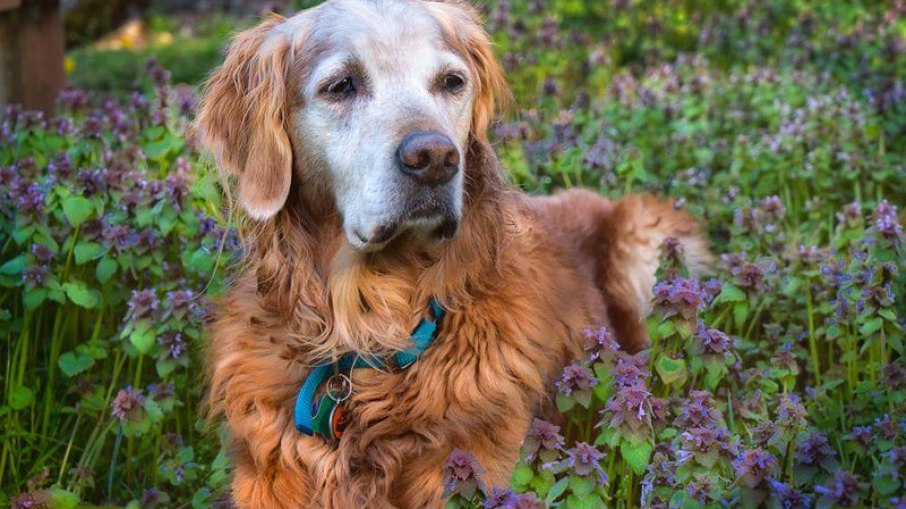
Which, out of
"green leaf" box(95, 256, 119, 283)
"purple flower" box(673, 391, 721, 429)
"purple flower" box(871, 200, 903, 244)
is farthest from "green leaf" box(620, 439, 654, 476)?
"green leaf" box(95, 256, 119, 283)

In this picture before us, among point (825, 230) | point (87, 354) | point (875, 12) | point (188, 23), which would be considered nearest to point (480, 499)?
point (87, 354)

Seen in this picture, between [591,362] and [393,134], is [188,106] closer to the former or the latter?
[393,134]

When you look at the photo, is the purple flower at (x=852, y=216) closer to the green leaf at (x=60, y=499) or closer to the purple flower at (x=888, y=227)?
the purple flower at (x=888, y=227)

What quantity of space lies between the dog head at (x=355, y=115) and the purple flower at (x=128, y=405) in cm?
66

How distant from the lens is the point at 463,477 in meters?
2.47

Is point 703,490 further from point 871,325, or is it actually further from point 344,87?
point 344,87

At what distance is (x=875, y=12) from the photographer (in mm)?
7188

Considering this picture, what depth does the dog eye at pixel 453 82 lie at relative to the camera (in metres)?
3.31

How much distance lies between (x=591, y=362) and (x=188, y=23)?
30.3 feet

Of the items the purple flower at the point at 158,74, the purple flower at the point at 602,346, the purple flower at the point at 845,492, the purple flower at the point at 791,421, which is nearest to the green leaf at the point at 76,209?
the purple flower at the point at 158,74

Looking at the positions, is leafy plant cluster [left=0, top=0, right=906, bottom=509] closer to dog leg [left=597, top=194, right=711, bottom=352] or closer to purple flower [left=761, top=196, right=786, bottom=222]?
purple flower [left=761, top=196, right=786, bottom=222]

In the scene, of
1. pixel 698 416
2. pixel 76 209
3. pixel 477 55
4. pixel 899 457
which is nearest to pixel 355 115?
pixel 477 55

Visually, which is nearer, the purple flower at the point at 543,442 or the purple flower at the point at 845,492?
the purple flower at the point at 845,492

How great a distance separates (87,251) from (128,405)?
57cm
